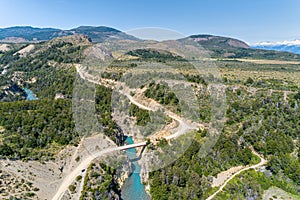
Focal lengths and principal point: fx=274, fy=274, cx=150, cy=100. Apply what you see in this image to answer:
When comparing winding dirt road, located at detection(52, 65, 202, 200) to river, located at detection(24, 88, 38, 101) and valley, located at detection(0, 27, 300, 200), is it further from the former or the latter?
river, located at detection(24, 88, 38, 101)

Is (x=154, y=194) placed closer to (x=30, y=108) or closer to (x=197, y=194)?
(x=197, y=194)

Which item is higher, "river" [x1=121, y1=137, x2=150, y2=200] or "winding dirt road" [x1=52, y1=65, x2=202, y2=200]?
"winding dirt road" [x1=52, y1=65, x2=202, y2=200]

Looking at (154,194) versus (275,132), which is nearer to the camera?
(154,194)

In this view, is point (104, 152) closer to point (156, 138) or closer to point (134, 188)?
point (134, 188)

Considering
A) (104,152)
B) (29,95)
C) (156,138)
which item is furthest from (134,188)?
(29,95)

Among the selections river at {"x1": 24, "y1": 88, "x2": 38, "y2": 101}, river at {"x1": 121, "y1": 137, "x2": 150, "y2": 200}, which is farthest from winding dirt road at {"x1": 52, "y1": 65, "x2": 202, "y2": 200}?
river at {"x1": 24, "y1": 88, "x2": 38, "y2": 101}

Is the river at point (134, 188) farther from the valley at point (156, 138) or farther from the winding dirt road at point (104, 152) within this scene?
the winding dirt road at point (104, 152)

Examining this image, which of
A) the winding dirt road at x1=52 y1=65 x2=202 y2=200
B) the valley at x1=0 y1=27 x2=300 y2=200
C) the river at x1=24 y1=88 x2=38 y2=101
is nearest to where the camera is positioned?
the winding dirt road at x1=52 y1=65 x2=202 y2=200

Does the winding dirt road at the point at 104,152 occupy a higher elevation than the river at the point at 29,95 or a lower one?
higher

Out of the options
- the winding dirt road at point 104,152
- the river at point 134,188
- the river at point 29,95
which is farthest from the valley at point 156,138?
the river at point 29,95

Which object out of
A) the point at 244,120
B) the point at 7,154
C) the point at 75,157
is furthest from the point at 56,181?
the point at 244,120

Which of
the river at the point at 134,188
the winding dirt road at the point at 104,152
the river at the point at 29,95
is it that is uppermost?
the winding dirt road at the point at 104,152
